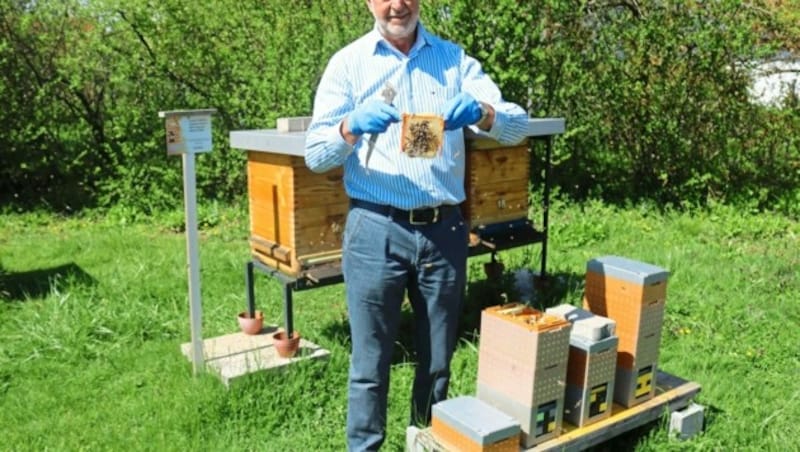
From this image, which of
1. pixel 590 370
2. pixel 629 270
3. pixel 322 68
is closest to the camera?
pixel 590 370

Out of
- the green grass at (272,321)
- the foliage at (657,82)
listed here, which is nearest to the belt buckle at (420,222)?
the green grass at (272,321)

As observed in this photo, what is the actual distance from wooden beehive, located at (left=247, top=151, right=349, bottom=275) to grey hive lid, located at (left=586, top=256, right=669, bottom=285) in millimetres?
1503

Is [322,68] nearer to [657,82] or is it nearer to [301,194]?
[657,82]

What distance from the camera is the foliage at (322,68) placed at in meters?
7.38

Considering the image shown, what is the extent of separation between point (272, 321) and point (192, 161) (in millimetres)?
1526

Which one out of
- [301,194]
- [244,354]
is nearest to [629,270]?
[301,194]

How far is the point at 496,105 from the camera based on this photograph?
275cm

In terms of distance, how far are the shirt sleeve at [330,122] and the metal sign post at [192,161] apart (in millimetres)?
1475

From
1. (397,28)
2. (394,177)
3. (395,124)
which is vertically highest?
(397,28)

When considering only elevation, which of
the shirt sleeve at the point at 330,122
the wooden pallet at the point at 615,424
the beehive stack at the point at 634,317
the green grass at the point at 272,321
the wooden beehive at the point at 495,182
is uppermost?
the shirt sleeve at the point at 330,122

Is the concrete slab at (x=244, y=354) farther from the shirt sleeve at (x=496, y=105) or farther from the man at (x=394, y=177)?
the shirt sleeve at (x=496, y=105)

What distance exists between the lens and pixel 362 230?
271 cm

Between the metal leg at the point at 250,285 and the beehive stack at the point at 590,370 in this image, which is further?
the metal leg at the point at 250,285

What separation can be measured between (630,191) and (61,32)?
283 inches
